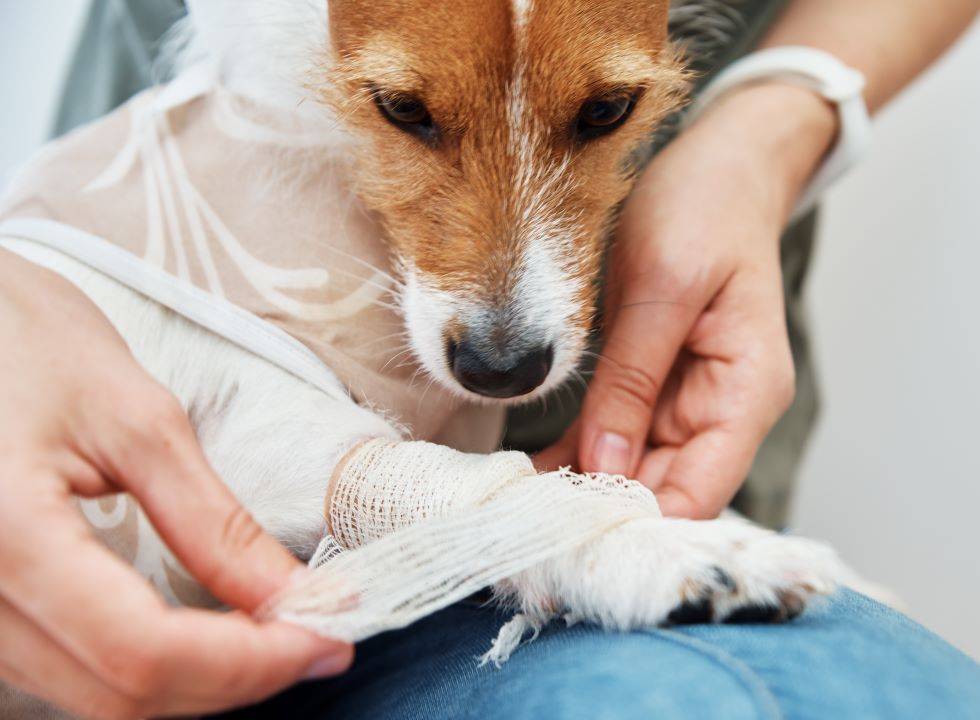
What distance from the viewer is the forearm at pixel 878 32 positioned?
1464 millimetres

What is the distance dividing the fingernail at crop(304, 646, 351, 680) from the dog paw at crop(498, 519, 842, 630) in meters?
0.25

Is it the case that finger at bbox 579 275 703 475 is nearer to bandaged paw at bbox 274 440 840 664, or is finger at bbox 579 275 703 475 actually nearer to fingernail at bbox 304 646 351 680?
bandaged paw at bbox 274 440 840 664

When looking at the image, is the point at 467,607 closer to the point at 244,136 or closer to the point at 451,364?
the point at 451,364

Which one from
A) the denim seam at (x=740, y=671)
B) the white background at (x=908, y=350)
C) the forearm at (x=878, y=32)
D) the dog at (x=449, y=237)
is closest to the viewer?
the denim seam at (x=740, y=671)

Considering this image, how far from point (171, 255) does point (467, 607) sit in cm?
56

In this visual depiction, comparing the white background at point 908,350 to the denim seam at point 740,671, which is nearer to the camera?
the denim seam at point 740,671

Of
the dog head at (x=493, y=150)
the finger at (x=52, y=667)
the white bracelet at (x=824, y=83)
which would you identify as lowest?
the finger at (x=52, y=667)

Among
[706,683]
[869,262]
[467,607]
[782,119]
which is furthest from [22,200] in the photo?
[869,262]

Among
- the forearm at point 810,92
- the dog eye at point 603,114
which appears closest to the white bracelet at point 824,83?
the forearm at point 810,92

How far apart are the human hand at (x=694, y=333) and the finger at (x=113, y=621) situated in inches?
23.1

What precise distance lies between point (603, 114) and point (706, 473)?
49 cm

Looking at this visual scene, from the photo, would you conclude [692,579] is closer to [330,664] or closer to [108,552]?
[330,664]

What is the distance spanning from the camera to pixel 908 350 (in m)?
2.21

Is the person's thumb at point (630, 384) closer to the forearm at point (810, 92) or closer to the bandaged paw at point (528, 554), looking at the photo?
the bandaged paw at point (528, 554)
